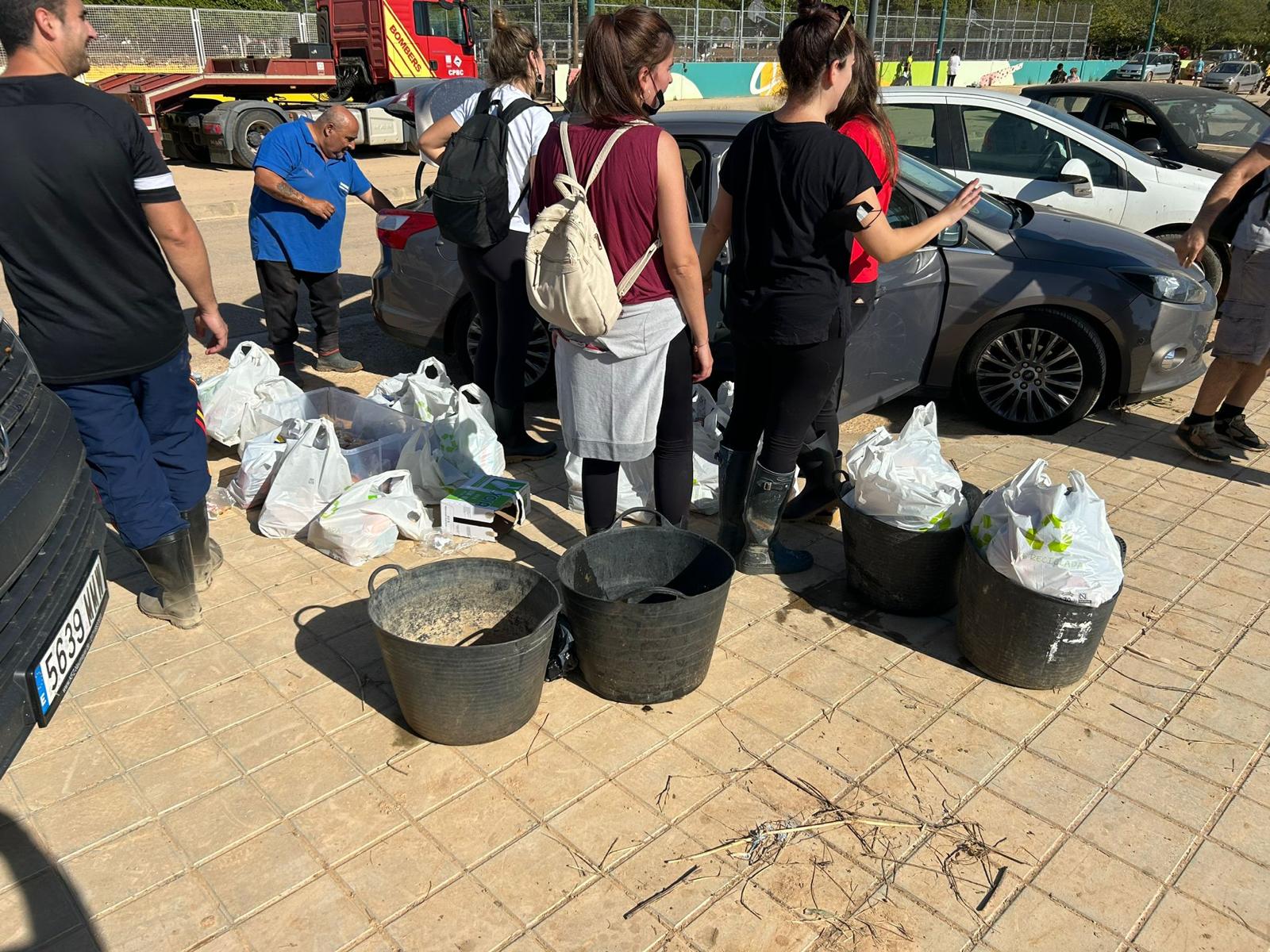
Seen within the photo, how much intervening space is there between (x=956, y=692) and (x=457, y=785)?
1685mm

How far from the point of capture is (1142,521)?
448cm

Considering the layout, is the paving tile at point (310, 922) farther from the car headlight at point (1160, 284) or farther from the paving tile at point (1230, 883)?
the car headlight at point (1160, 284)

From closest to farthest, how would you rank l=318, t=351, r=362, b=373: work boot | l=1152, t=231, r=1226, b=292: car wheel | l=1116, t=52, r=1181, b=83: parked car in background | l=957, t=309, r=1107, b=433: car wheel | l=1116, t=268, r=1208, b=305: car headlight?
1. l=1116, t=268, r=1208, b=305: car headlight
2. l=957, t=309, r=1107, b=433: car wheel
3. l=318, t=351, r=362, b=373: work boot
4. l=1152, t=231, r=1226, b=292: car wheel
5. l=1116, t=52, r=1181, b=83: parked car in background

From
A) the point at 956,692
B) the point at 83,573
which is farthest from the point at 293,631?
the point at 956,692

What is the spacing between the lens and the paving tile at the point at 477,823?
2562 millimetres

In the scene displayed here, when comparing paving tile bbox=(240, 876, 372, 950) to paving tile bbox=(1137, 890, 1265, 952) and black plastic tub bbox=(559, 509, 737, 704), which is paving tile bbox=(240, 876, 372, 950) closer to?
black plastic tub bbox=(559, 509, 737, 704)

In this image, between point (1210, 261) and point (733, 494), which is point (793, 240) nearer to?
point (733, 494)

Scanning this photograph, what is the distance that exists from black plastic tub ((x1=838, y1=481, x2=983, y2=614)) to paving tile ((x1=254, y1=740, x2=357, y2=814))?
6.44ft

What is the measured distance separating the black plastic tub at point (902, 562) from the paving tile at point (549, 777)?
1214 mm

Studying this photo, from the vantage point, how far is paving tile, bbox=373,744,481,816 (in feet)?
8.93

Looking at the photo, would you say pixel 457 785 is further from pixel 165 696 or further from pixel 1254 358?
pixel 1254 358

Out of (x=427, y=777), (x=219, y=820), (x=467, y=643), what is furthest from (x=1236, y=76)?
(x=219, y=820)

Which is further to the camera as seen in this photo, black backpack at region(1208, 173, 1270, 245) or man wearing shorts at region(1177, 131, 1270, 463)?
black backpack at region(1208, 173, 1270, 245)

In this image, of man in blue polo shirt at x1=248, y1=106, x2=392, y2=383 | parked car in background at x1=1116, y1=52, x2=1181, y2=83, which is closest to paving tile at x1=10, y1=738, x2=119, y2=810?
man in blue polo shirt at x1=248, y1=106, x2=392, y2=383
